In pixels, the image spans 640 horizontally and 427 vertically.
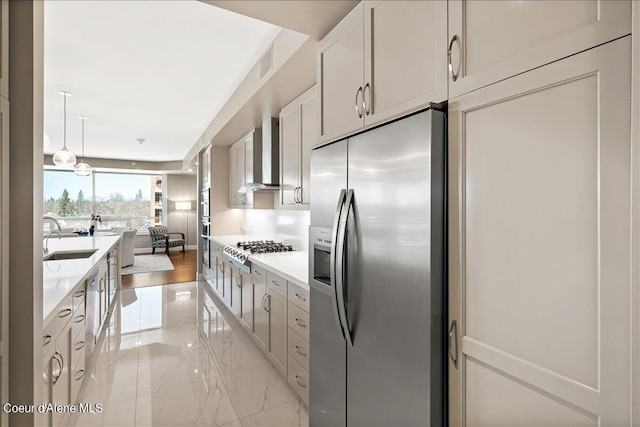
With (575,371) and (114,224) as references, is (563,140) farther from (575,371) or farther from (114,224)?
(114,224)

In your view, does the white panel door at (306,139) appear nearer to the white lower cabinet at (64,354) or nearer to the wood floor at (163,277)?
the white lower cabinet at (64,354)

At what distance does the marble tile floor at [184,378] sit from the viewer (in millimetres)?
2107

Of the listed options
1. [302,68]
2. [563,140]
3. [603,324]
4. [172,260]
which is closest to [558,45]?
[563,140]

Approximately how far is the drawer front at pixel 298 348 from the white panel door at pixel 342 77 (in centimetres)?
136

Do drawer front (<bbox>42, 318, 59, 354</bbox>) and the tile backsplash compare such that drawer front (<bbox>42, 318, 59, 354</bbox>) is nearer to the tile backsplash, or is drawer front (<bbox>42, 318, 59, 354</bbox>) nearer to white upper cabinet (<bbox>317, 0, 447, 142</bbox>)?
white upper cabinet (<bbox>317, 0, 447, 142</bbox>)

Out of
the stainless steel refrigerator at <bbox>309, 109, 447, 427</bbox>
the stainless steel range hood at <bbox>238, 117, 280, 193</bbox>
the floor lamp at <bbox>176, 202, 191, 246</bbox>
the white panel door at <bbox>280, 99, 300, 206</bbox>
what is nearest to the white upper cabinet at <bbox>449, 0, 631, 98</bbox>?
the stainless steel refrigerator at <bbox>309, 109, 447, 427</bbox>

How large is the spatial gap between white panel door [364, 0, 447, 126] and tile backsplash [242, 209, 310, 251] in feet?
7.04

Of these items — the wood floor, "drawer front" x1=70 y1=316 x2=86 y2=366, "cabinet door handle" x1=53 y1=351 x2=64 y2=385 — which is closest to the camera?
"cabinet door handle" x1=53 y1=351 x2=64 y2=385

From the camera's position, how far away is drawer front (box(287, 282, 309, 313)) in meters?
2.09

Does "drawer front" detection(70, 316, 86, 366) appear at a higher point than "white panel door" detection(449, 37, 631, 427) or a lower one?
lower

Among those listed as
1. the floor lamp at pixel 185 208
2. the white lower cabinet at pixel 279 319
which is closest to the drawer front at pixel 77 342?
the white lower cabinet at pixel 279 319

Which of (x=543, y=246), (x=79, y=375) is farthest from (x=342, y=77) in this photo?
(x=79, y=375)

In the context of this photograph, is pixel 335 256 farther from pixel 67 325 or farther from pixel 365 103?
pixel 67 325

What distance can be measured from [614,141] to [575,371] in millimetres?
564
